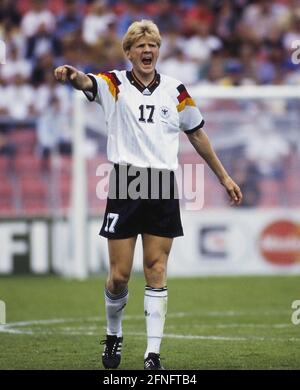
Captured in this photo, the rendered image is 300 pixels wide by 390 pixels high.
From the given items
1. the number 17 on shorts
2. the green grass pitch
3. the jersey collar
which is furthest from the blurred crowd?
the number 17 on shorts

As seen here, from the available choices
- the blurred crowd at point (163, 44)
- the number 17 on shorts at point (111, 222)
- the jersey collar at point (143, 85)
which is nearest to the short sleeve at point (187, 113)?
the jersey collar at point (143, 85)

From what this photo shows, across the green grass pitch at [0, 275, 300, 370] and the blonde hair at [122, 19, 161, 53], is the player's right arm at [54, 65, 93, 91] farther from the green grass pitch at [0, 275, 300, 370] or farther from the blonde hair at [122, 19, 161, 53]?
the green grass pitch at [0, 275, 300, 370]

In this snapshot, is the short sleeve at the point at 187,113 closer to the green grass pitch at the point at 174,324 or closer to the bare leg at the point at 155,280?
the bare leg at the point at 155,280

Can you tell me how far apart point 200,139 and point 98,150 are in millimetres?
7769

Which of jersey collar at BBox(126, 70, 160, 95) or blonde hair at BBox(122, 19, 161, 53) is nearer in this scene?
blonde hair at BBox(122, 19, 161, 53)

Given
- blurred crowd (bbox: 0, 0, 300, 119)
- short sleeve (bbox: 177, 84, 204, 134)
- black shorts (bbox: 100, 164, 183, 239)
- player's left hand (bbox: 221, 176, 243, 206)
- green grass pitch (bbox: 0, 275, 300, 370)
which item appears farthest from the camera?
blurred crowd (bbox: 0, 0, 300, 119)

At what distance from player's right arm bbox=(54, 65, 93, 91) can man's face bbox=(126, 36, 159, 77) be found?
34cm

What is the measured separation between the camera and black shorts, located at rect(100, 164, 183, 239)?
7141 millimetres

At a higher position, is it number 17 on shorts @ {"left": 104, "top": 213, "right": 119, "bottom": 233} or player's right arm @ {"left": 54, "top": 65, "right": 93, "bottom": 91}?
player's right arm @ {"left": 54, "top": 65, "right": 93, "bottom": 91}

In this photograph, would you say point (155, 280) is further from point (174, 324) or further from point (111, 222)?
point (174, 324)

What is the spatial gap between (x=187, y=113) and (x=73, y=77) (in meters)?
0.92

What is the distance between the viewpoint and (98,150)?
15156mm
